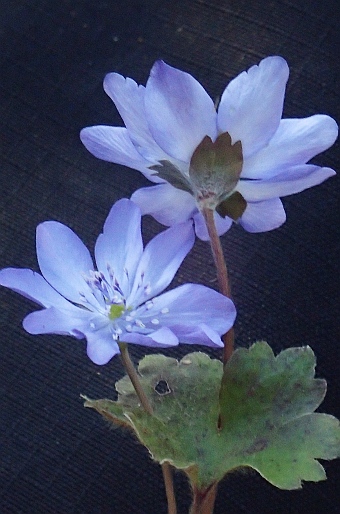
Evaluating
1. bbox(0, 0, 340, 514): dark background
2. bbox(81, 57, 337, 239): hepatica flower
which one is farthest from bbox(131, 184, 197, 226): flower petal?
bbox(0, 0, 340, 514): dark background

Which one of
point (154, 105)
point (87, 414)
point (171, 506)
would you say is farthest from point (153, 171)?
point (87, 414)

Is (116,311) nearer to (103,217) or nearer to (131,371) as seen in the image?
(131,371)

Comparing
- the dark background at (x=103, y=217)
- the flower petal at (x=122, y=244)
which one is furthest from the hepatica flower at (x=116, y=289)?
the dark background at (x=103, y=217)

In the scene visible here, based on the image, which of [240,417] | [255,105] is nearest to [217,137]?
[255,105]

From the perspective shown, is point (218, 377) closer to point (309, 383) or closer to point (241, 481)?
point (309, 383)

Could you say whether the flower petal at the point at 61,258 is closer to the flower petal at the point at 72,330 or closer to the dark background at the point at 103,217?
the flower petal at the point at 72,330
